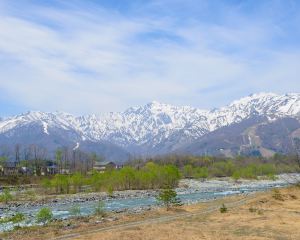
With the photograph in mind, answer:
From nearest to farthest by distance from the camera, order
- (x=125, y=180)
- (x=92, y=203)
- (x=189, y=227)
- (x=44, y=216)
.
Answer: (x=189, y=227), (x=44, y=216), (x=92, y=203), (x=125, y=180)

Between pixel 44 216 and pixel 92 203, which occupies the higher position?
pixel 44 216

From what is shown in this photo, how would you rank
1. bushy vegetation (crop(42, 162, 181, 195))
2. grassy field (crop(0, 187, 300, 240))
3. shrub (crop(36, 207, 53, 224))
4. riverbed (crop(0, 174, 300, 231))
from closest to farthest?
grassy field (crop(0, 187, 300, 240)) < shrub (crop(36, 207, 53, 224)) < riverbed (crop(0, 174, 300, 231)) < bushy vegetation (crop(42, 162, 181, 195))

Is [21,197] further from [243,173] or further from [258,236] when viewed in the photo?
[243,173]

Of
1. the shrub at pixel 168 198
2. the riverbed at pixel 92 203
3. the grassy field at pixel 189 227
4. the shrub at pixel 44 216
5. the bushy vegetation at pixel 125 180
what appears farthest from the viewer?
the bushy vegetation at pixel 125 180

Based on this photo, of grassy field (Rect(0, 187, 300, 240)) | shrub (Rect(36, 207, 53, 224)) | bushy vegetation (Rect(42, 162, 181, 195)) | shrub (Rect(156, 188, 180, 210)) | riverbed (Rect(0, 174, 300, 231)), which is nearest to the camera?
grassy field (Rect(0, 187, 300, 240))

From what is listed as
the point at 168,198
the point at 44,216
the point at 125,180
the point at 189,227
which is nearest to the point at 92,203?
the point at 168,198

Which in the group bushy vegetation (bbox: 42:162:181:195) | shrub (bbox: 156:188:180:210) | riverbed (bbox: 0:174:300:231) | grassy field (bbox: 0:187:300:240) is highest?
bushy vegetation (bbox: 42:162:181:195)

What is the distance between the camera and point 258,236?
29594 millimetres

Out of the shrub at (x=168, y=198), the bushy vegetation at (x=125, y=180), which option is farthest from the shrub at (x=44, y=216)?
the bushy vegetation at (x=125, y=180)

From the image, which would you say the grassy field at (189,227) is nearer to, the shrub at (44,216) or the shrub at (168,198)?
the shrub at (168,198)

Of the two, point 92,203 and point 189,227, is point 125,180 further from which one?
point 189,227

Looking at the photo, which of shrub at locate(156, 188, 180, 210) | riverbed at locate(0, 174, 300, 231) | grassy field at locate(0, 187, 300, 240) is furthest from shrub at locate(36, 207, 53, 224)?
shrub at locate(156, 188, 180, 210)

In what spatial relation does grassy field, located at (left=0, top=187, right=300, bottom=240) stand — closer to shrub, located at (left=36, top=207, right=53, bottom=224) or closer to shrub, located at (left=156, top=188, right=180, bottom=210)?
shrub, located at (left=156, top=188, right=180, bottom=210)

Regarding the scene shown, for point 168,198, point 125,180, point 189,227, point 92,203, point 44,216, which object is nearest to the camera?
point 189,227
